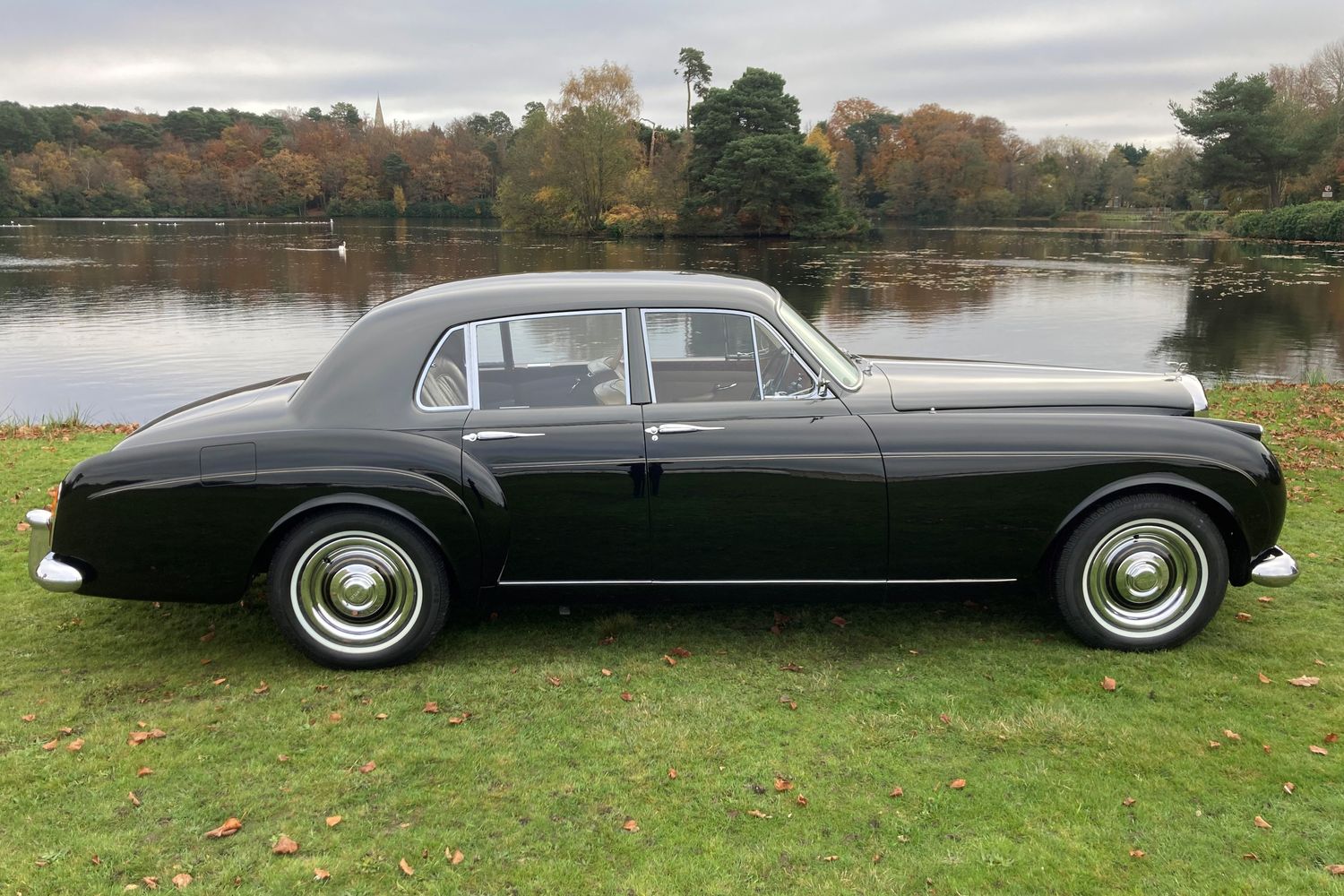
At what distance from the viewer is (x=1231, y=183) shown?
66875 mm

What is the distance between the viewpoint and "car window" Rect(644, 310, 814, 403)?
179 inches

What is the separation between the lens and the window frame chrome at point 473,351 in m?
4.45

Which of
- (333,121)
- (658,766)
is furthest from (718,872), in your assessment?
(333,121)

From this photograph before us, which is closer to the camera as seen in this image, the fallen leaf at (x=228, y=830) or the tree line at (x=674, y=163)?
the fallen leaf at (x=228, y=830)

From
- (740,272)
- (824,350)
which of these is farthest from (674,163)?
(824,350)

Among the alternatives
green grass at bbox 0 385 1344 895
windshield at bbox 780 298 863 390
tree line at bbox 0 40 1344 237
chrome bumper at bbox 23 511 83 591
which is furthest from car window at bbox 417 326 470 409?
tree line at bbox 0 40 1344 237

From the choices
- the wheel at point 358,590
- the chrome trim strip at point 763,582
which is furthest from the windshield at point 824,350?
the wheel at point 358,590

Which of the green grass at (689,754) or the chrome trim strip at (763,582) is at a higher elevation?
the chrome trim strip at (763,582)

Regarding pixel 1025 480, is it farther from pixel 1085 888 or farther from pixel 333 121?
pixel 333 121

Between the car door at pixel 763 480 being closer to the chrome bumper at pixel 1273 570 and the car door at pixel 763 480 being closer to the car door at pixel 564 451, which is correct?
the car door at pixel 564 451

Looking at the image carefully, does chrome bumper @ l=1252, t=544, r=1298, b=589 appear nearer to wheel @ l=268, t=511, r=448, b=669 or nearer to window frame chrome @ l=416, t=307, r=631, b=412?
window frame chrome @ l=416, t=307, r=631, b=412

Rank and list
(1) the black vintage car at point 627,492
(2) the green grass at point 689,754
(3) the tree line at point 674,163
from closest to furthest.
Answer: (2) the green grass at point 689,754 < (1) the black vintage car at point 627,492 < (3) the tree line at point 674,163

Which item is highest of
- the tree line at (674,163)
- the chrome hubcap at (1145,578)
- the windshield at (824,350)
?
the tree line at (674,163)

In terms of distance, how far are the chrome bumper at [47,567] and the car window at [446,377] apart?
69.6 inches
